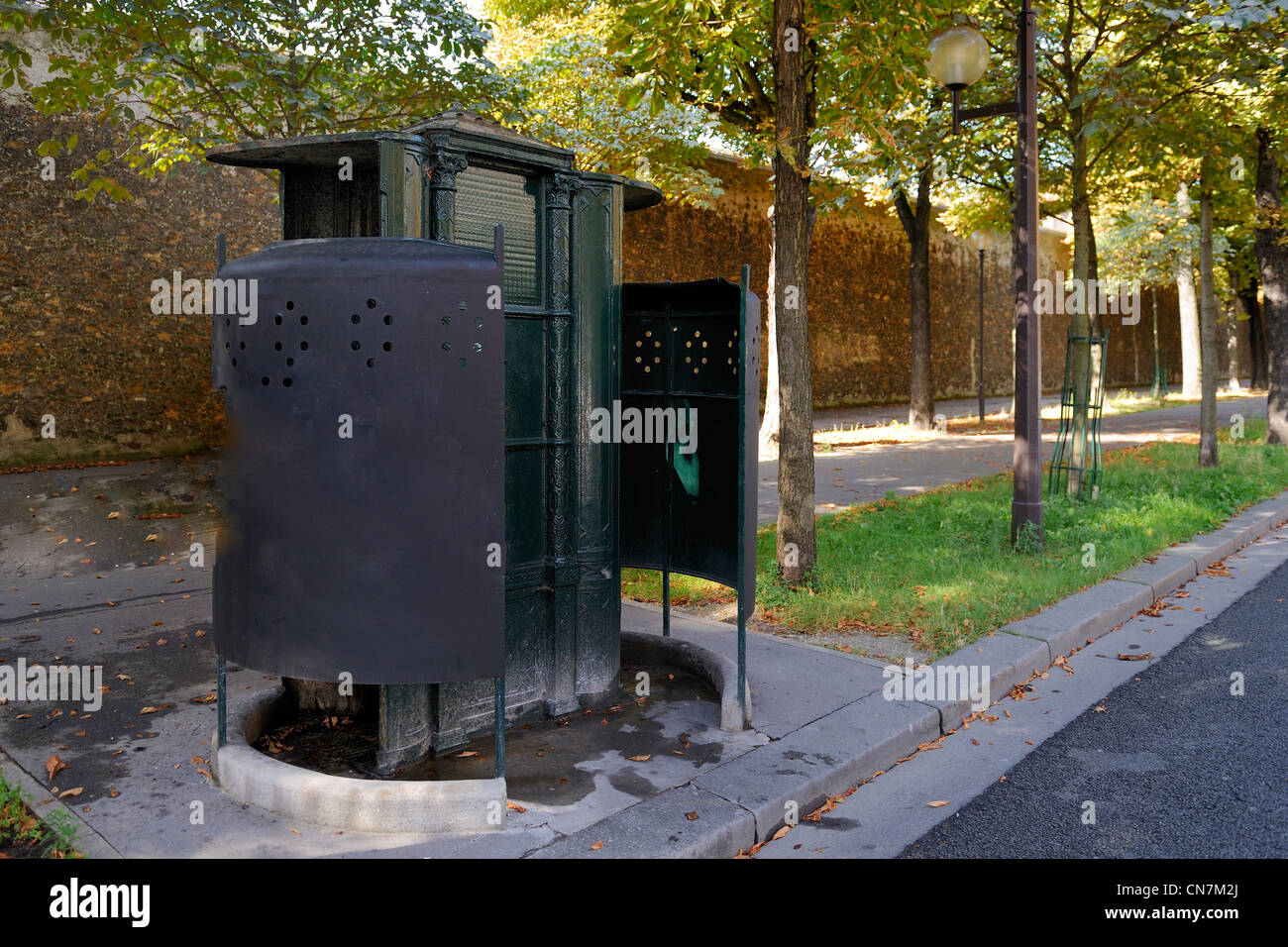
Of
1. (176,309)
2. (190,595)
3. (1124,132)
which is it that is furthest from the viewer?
(176,309)

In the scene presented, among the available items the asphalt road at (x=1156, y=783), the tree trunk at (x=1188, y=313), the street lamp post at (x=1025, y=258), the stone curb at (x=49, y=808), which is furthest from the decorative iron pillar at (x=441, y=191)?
the tree trunk at (x=1188, y=313)

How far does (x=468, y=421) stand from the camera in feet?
11.3

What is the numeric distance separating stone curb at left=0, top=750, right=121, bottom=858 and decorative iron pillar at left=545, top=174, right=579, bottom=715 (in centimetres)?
199

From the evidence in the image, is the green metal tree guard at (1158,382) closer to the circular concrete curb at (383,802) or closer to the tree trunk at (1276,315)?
the tree trunk at (1276,315)

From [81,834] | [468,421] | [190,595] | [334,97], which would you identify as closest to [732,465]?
[468,421]

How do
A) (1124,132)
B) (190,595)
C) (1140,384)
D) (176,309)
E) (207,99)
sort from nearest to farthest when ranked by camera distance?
(190,595) → (207,99) → (1124,132) → (176,309) → (1140,384)

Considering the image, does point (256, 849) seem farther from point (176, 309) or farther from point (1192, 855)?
point (176, 309)

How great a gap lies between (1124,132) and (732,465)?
26.3 ft

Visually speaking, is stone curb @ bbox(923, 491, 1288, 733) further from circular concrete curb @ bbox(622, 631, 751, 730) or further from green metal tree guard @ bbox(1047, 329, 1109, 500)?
green metal tree guard @ bbox(1047, 329, 1109, 500)

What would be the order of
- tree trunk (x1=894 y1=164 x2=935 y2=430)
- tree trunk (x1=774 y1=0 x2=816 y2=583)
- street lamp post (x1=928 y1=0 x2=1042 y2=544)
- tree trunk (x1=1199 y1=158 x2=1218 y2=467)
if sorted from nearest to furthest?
tree trunk (x1=774 y1=0 x2=816 y2=583), street lamp post (x1=928 y1=0 x2=1042 y2=544), tree trunk (x1=1199 y1=158 x2=1218 y2=467), tree trunk (x1=894 y1=164 x2=935 y2=430)

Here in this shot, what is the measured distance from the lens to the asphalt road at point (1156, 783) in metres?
3.51

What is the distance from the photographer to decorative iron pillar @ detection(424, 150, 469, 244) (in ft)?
13.5

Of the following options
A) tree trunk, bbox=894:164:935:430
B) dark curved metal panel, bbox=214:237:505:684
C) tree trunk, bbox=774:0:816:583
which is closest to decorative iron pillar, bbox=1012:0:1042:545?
tree trunk, bbox=774:0:816:583

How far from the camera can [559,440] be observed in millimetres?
4605
